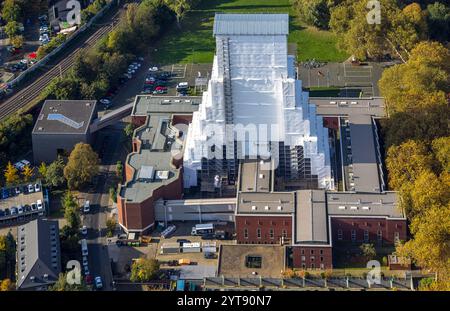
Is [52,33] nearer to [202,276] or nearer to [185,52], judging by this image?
[185,52]

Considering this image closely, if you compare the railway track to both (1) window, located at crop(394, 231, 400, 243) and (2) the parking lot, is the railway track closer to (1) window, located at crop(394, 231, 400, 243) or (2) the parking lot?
(2) the parking lot

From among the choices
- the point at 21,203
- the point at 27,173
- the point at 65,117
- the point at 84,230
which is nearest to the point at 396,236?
the point at 84,230

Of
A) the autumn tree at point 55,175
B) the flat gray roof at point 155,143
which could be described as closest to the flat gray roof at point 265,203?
the flat gray roof at point 155,143

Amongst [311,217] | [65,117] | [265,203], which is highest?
[65,117]

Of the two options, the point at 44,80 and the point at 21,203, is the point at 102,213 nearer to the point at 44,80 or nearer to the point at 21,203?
the point at 21,203
